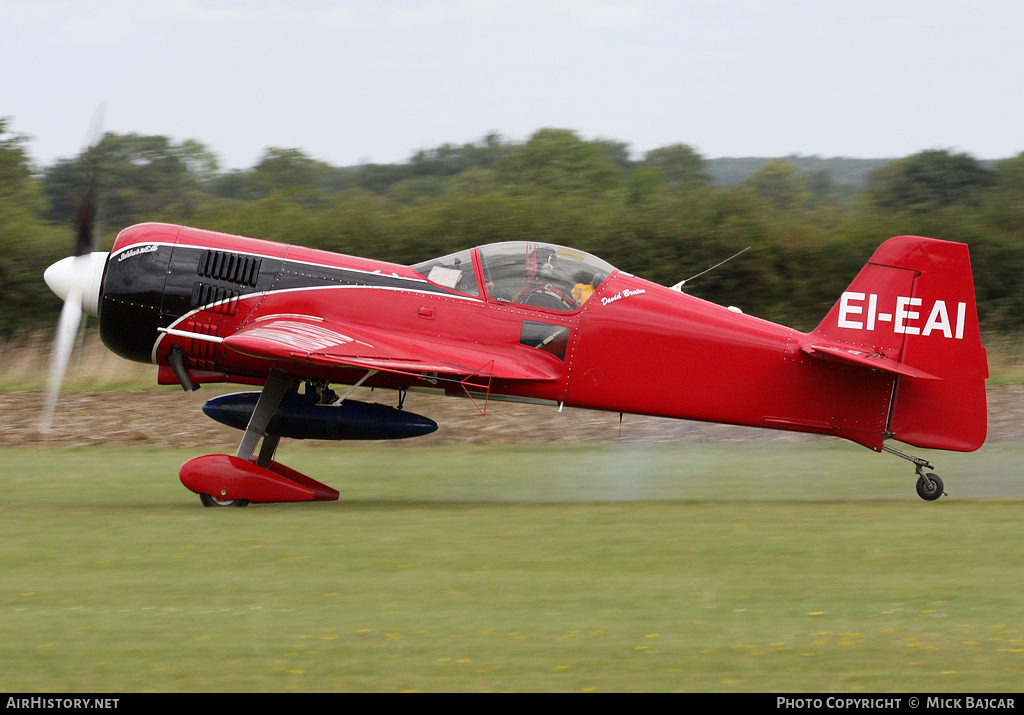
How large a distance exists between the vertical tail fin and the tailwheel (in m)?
0.31

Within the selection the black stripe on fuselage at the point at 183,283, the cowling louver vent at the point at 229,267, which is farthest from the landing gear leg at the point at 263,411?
the cowling louver vent at the point at 229,267

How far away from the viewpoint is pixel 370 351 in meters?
9.41

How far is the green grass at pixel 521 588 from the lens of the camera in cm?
492

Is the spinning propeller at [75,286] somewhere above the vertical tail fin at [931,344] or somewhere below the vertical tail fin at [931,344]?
below

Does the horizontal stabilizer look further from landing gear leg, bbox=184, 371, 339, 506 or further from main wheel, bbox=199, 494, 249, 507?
main wheel, bbox=199, 494, 249, 507

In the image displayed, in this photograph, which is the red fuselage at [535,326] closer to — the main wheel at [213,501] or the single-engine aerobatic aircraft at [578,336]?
the single-engine aerobatic aircraft at [578,336]

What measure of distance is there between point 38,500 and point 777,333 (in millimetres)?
7290

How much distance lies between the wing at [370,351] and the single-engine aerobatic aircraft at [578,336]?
3 cm

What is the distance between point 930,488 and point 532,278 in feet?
14.0

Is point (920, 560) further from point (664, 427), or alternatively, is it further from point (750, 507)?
point (664, 427)

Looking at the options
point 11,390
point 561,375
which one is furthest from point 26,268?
point 561,375

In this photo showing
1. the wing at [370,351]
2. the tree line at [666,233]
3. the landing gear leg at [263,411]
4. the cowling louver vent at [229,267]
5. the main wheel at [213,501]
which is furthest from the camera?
the tree line at [666,233]

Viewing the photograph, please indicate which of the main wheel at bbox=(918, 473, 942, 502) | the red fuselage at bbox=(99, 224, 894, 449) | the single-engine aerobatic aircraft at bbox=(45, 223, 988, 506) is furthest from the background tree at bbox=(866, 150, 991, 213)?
the red fuselage at bbox=(99, 224, 894, 449)

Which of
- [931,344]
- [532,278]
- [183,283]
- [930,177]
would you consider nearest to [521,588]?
[532,278]
